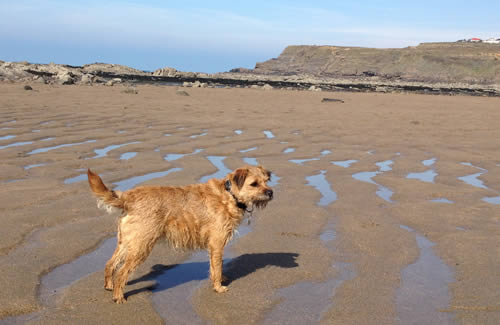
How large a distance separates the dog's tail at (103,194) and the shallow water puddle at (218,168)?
196 inches

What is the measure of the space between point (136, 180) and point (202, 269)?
4.17 meters

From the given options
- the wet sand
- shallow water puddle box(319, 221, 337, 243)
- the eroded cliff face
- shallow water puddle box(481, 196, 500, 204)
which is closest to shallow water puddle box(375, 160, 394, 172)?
the wet sand

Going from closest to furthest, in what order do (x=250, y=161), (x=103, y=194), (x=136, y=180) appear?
(x=103, y=194) < (x=136, y=180) < (x=250, y=161)

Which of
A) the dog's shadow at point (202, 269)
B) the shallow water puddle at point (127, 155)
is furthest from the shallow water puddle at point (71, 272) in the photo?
the shallow water puddle at point (127, 155)

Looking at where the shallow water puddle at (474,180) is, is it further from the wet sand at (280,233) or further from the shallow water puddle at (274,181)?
the shallow water puddle at (274,181)

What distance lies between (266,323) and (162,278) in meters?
1.55

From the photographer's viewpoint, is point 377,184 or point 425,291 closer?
point 425,291

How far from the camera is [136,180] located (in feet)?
32.1

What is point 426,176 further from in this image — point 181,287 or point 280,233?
point 181,287

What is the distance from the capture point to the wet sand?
4.96 m

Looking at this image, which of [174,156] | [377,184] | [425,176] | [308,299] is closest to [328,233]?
[308,299]

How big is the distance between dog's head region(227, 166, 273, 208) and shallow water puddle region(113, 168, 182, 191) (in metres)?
4.01

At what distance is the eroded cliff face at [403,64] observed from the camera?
109 meters

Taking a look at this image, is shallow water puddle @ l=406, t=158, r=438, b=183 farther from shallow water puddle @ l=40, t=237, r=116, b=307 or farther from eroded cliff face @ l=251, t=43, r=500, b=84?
eroded cliff face @ l=251, t=43, r=500, b=84
